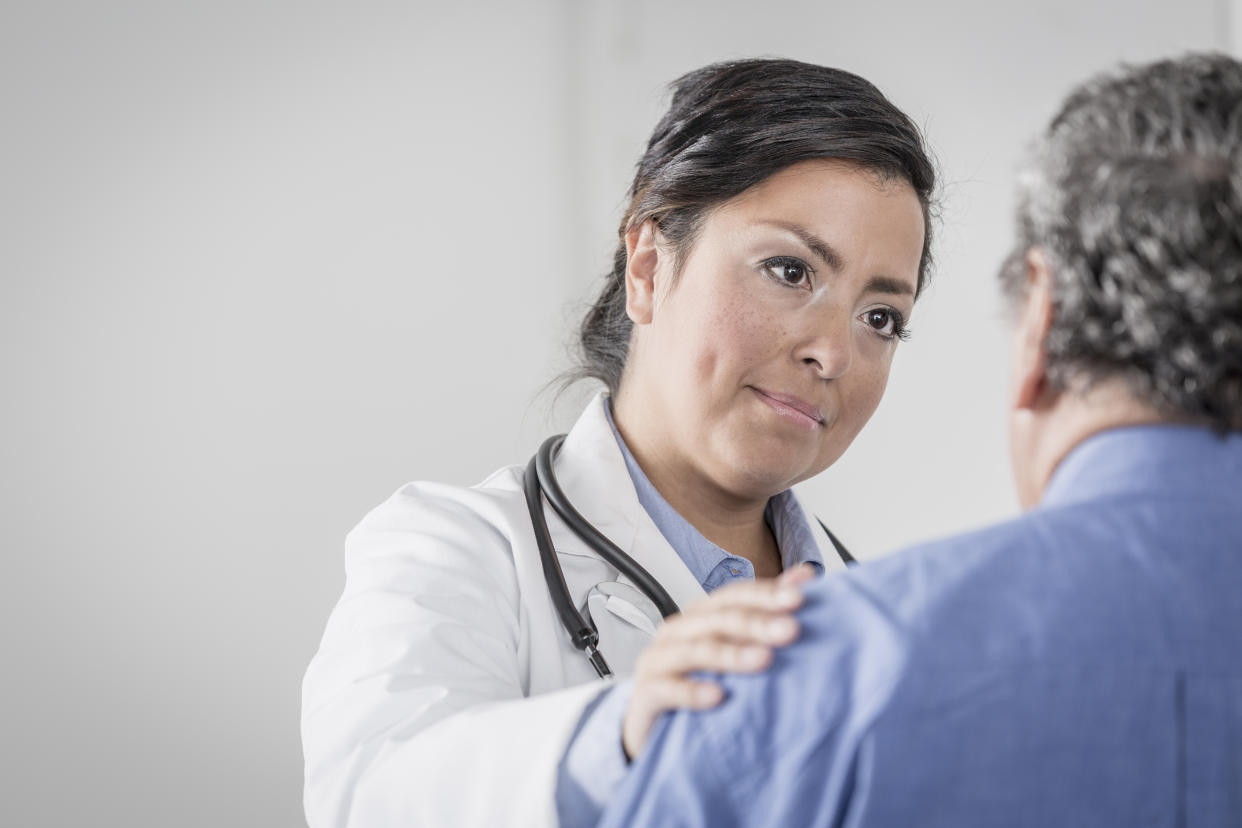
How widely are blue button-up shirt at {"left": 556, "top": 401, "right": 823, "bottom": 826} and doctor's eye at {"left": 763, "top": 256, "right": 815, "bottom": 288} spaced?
252 millimetres

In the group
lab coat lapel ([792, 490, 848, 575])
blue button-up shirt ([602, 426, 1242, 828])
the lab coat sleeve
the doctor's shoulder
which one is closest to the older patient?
blue button-up shirt ([602, 426, 1242, 828])

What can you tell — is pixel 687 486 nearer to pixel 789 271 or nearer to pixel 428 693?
pixel 789 271

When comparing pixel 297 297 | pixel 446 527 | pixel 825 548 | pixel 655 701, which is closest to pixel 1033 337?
pixel 655 701

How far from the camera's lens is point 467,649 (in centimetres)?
91

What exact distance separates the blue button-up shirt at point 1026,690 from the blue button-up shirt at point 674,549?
4.6 inches

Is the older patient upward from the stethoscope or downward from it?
upward

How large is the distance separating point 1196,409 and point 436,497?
722 mm

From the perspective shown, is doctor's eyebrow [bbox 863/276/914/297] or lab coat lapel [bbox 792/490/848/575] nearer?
doctor's eyebrow [bbox 863/276/914/297]

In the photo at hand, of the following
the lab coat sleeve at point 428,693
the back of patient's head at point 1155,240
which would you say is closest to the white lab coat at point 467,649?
the lab coat sleeve at point 428,693

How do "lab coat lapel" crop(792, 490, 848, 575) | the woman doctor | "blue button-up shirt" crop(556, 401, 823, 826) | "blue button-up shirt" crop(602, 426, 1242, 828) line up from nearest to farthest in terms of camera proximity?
"blue button-up shirt" crop(602, 426, 1242, 828) < "blue button-up shirt" crop(556, 401, 823, 826) < the woman doctor < "lab coat lapel" crop(792, 490, 848, 575)

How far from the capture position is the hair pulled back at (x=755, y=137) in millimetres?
1122

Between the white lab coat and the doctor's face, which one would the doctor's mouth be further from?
the white lab coat

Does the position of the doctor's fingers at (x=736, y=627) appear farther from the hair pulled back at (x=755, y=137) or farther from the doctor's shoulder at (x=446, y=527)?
the hair pulled back at (x=755, y=137)

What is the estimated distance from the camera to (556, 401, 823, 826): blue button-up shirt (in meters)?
0.64
